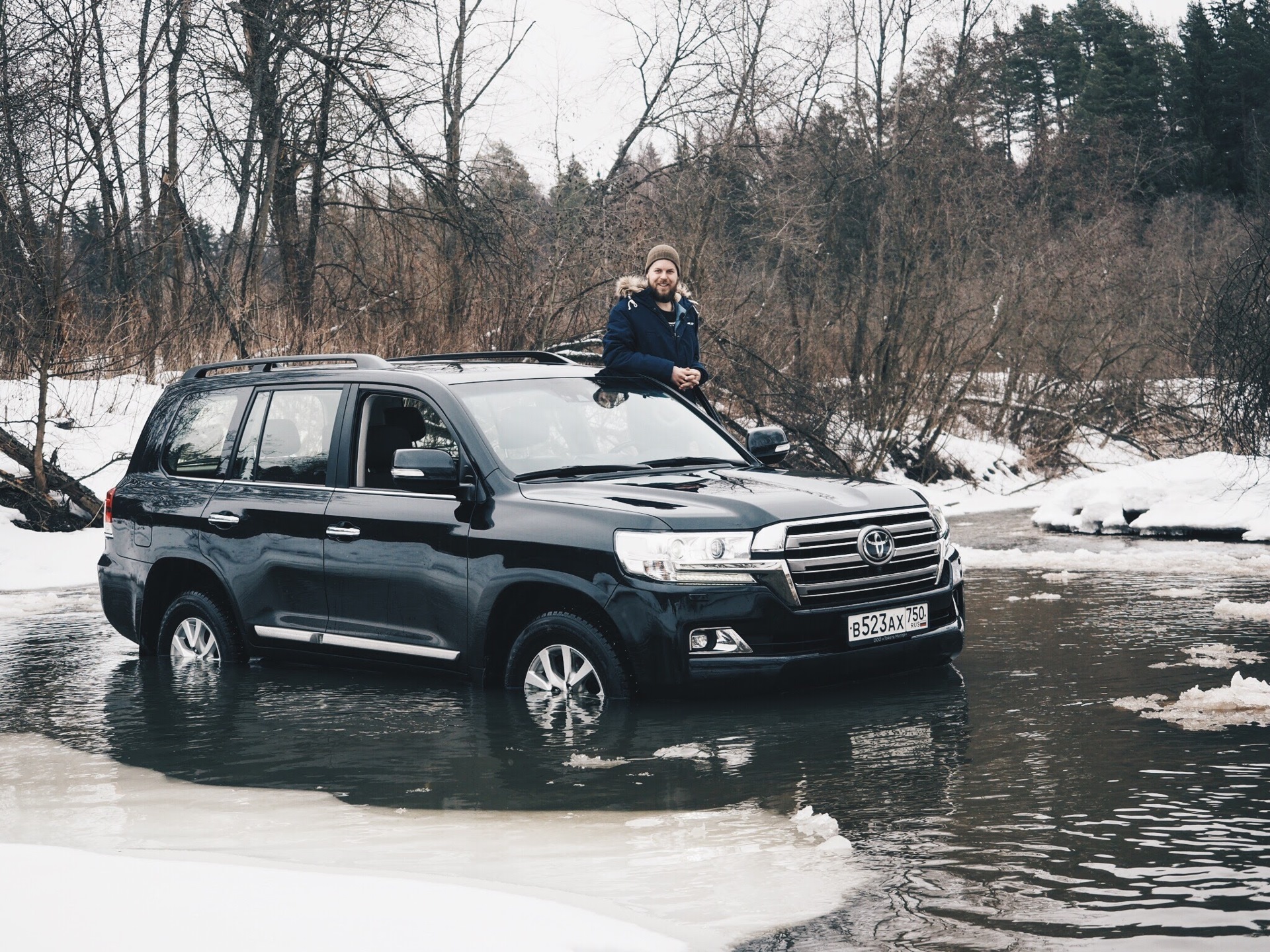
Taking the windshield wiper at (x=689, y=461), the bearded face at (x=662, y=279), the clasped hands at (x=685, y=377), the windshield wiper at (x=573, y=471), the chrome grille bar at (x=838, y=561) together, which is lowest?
the chrome grille bar at (x=838, y=561)

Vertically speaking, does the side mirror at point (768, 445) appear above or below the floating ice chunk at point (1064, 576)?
above

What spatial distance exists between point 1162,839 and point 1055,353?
23.4 m

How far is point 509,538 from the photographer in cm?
721

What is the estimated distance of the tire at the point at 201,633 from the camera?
8.69 meters

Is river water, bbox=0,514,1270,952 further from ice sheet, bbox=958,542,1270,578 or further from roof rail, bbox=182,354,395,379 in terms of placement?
ice sheet, bbox=958,542,1270,578

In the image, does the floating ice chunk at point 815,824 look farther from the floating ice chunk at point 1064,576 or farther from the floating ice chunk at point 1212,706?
the floating ice chunk at point 1064,576

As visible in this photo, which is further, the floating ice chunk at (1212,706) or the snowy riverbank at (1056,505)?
the snowy riverbank at (1056,505)

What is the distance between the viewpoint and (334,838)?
5.34m

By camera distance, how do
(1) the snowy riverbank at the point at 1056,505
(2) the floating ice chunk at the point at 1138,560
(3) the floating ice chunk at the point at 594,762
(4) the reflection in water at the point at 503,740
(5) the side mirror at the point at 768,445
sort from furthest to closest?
(1) the snowy riverbank at the point at 1056,505 → (2) the floating ice chunk at the point at 1138,560 → (5) the side mirror at the point at 768,445 → (3) the floating ice chunk at the point at 594,762 → (4) the reflection in water at the point at 503,740

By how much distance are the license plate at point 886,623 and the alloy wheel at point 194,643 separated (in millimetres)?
3802

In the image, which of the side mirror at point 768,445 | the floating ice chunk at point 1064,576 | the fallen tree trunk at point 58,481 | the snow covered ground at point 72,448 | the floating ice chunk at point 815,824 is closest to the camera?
the floating ice chunk at point 815,824

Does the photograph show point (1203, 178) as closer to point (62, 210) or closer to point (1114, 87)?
point (1114, 87)

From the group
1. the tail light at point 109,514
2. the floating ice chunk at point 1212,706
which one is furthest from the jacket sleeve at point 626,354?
the floating ice chunk at point 1212,706

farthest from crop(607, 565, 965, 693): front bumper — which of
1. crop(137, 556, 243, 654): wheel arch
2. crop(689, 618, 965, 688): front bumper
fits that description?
crop(137, 556, 243, 654): wheel arch
